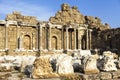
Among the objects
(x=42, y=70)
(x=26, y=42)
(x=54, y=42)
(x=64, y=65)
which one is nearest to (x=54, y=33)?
(x=54, y=42)

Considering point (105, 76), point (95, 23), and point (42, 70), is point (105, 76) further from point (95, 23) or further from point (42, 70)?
point (95, 23)

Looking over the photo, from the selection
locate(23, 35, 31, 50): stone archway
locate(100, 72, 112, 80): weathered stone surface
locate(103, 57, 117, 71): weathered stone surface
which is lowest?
locate(100, 72, 112, 80): weathered stone surface

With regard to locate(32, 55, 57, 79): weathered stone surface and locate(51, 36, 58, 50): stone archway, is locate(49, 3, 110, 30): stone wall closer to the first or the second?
locate(51, 36, 58, 50): stone archway

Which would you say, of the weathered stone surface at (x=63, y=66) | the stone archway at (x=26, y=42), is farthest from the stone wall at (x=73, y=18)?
the weathered stone surface at (x=63, y=66)

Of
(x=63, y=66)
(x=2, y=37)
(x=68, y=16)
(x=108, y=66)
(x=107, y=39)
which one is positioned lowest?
(x=108, y=66)

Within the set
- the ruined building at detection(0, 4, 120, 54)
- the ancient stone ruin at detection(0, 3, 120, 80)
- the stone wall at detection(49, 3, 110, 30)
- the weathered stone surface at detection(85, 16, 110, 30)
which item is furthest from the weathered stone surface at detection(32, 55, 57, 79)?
the weathered stone surface at detection(85, 16, 110, 30)

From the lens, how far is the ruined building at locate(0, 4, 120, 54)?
96.4 feet

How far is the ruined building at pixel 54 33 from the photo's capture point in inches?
1156

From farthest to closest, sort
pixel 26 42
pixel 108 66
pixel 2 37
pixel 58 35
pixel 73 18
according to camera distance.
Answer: pixel 73 18, pixel 58 35, pixel 26 42, pixel 2 37, pixel 108 66

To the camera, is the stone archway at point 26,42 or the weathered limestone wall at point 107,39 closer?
the stone archway at point 26,42

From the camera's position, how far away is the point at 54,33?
32875mm

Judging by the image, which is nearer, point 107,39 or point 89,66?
point 89,66

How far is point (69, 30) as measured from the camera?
111 feet

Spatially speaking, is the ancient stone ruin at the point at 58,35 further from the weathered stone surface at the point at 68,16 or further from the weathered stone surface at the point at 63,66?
the weathered stone surface at the point at 63,66
